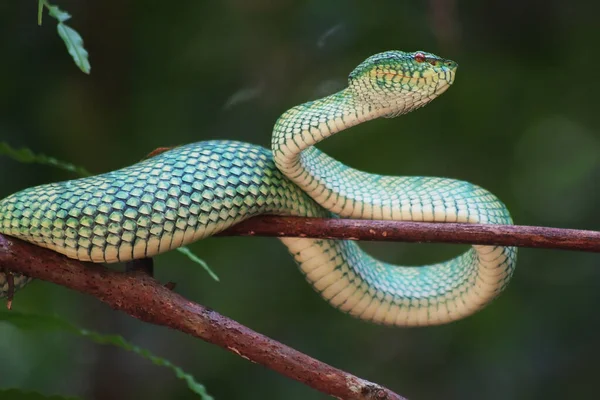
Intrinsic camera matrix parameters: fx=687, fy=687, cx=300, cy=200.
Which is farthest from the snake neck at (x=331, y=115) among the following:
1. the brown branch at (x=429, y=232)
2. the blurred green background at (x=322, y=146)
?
the blurred green background at (x=322, y=146)

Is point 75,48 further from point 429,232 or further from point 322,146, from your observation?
point 322,146

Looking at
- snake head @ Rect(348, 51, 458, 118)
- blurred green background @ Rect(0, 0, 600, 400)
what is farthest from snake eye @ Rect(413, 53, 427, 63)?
blurred green background @ Rect(0, 0, 600, 400)

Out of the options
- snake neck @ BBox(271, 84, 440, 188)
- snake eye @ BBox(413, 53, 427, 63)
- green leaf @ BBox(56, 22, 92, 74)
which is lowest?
snake neck @ BBox(271, 84, 440, 188)

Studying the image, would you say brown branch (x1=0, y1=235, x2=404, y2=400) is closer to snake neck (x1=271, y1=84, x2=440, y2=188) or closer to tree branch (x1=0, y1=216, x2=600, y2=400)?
tree branch (x1=0, y1=216, x2=600, y2=400)

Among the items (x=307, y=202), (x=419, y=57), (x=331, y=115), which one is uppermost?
(x=419, y=57)

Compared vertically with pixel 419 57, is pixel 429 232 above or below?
below

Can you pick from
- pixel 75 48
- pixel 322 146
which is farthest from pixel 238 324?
pixel 322 146

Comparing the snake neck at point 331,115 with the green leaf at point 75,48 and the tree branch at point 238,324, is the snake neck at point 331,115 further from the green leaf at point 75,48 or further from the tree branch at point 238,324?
the green leaf at point 75,48
